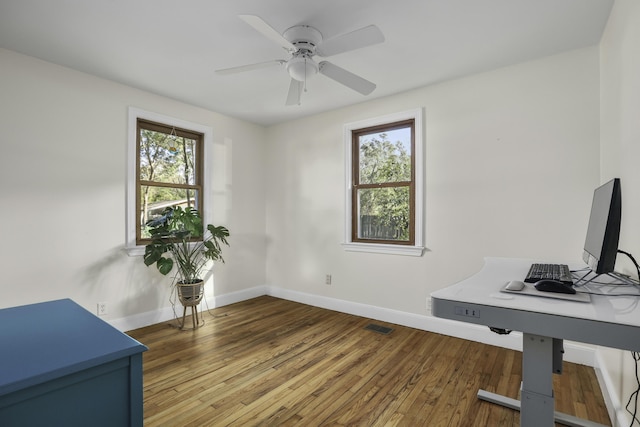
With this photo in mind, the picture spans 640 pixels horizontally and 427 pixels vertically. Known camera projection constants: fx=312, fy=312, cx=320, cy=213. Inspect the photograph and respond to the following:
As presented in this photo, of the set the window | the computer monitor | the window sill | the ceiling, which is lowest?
the window sill

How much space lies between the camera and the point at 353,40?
6.49 feet

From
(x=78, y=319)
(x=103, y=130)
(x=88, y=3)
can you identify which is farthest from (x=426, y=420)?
(x=103, y=130)

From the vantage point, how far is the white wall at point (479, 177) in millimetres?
2529

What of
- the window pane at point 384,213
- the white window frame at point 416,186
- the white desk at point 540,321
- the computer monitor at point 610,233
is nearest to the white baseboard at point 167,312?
the white window frame at point 416,186

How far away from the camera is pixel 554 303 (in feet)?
3.61

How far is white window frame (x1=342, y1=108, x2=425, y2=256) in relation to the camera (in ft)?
10.7

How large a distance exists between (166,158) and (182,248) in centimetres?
108

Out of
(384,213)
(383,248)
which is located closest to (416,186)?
(384,213)

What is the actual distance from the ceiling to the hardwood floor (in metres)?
2.53

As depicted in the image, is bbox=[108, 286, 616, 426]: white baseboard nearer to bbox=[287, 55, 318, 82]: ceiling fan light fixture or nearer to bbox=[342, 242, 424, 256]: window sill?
bbox=[342, 242, 424, 256]: window sill

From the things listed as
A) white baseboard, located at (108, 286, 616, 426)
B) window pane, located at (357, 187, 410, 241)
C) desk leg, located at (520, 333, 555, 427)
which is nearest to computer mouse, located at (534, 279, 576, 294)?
desk leg, located at (520, 333, 555, 427)

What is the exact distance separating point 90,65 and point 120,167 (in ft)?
3.12

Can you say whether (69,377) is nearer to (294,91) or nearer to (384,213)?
(294,91)

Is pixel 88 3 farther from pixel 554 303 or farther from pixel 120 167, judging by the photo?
pixel 554 303
